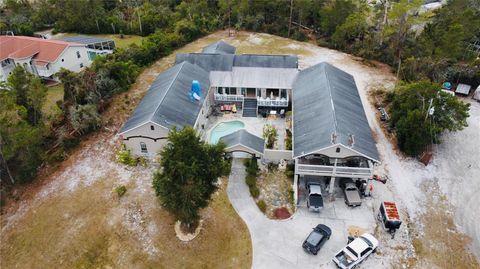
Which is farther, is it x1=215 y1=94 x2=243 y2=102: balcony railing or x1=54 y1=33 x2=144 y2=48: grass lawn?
x1=54 y1=33 x2=144 y2=48: grass lawn

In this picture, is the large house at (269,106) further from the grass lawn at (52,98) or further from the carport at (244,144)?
the grass lawn at (52,98)

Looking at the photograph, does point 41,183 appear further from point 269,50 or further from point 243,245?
point 269,50

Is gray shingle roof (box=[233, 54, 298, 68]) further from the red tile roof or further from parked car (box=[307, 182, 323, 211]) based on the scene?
the red tile roof

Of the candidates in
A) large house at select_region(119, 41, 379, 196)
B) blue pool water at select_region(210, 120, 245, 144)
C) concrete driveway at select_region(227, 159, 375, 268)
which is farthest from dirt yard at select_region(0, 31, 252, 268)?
blue pool water at select_region(210, 120, 245, 144)

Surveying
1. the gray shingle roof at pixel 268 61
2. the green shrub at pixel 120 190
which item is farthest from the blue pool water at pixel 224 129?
the green shrub at pixel 120 190

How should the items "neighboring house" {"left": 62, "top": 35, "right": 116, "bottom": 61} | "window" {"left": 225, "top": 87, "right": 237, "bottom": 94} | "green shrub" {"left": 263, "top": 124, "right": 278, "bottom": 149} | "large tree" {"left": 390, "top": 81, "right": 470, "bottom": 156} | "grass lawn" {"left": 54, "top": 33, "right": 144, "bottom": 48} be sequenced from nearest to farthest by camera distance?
1. "large tree" {"left": 390, "top": 81, "right": 470, "bottom": 156}
2. "green shrub" {"left": 263, "top": 124, "right": 278, "bottom": 149}
3. "window" {"left": 225, "top": 87, "right": 237, "bottom": 94}
4. "neighboring house" {"left": 62, "top": 35, "right": 116, "bottom": 61}
5. "grass lawn" {"left": 54, "top": 33, "right": 144, "bottom": 48}

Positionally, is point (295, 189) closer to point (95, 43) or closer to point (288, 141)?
point (288, 141)

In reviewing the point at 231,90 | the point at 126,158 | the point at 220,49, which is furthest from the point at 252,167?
the point at 220,49
